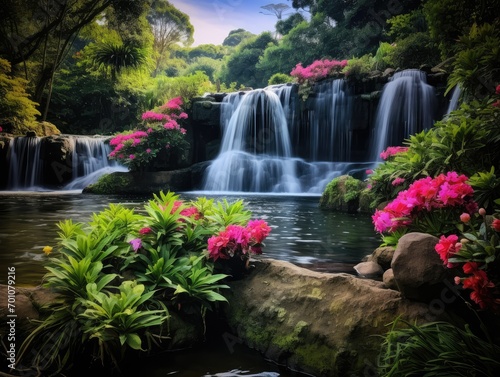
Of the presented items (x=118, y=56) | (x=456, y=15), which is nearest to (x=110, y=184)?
(x=118, y=56)

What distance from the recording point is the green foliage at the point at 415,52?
17.1 meters

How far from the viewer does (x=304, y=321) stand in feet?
9.62

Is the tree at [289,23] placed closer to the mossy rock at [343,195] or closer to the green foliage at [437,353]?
the mossy rock at [343,195]

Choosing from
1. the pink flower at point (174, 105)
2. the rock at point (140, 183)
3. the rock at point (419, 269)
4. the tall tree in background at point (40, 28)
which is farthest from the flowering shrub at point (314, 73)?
the rock at point (419, 269)

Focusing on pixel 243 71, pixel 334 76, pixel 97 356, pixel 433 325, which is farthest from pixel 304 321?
pixel 243 71

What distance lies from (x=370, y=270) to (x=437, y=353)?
7.42 feet

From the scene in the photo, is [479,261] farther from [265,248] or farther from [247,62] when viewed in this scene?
[247,62]

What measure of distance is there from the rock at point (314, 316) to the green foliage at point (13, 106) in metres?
20.1

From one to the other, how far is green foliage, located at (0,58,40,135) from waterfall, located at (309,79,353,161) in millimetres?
14240

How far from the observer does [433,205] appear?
338 cm

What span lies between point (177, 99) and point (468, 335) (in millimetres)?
18700

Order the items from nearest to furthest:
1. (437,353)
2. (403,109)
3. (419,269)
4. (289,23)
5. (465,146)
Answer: (437,353), (419,269), (465,146), (403,109), (289,23)

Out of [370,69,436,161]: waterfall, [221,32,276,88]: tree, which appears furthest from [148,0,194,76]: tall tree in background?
[370,69,436,161]: waterfall

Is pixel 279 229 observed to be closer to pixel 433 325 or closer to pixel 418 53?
pixel 433 325
